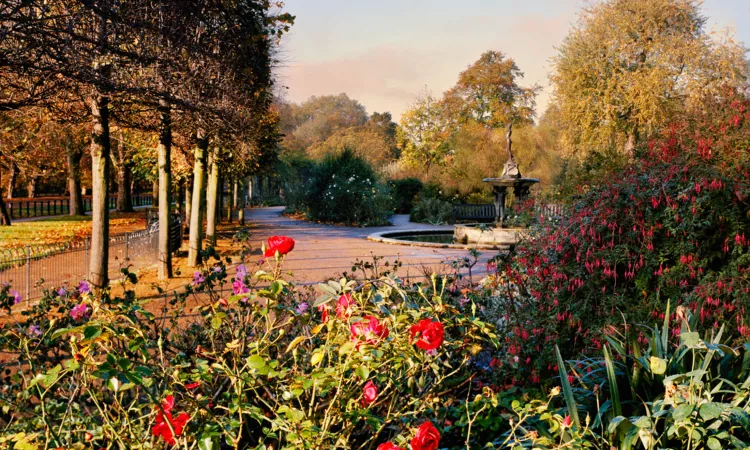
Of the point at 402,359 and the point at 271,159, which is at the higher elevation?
the point at 271,159

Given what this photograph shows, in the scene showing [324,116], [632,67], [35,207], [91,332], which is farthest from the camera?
[324,116]

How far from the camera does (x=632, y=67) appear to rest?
89.5ft

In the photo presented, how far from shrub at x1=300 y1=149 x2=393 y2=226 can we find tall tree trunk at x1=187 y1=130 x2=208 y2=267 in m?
14.6

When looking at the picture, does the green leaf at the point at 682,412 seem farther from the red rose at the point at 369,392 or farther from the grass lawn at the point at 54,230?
the grass lawn at the point at 54,230

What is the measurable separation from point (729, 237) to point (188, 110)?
7.50 m

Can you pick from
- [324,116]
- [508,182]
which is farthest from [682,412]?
[324,116]

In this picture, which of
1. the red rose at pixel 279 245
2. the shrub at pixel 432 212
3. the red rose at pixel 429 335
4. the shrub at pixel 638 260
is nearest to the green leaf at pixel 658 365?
the red rose at pixel 429 335

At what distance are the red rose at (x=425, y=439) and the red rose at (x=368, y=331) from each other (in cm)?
35

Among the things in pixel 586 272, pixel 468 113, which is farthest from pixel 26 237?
pixel 468 113

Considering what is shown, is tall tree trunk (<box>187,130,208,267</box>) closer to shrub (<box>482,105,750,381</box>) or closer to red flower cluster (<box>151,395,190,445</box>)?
shrub (<box>482,105,750,381</box>)

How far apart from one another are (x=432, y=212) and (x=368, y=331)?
90.9 feet

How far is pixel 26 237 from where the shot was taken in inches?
764

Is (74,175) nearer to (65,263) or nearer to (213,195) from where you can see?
(213,195)

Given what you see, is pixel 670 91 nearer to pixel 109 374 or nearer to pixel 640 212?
pixel 640 212
